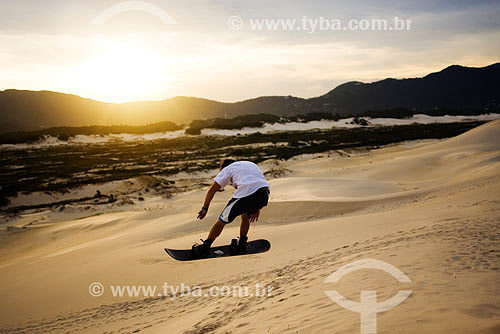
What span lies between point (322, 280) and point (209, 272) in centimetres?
232

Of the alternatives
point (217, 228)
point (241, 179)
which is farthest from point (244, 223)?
point (241, 179)

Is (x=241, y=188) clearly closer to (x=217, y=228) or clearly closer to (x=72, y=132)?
(x=217, y=228)

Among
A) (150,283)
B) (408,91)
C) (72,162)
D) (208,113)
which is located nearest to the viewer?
(150,283)

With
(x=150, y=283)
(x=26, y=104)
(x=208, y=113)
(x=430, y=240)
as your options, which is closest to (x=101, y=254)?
(x=150, y=283)

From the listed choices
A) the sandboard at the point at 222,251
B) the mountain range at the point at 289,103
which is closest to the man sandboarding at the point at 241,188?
the sandboard at the point at 222,251

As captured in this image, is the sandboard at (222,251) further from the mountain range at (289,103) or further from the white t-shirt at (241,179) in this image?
the mountain range at (289,103)

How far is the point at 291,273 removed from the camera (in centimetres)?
526

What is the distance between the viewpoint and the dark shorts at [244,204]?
18.6 feet

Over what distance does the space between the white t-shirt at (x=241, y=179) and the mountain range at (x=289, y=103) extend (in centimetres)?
13356

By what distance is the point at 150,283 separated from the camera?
5.98 metres

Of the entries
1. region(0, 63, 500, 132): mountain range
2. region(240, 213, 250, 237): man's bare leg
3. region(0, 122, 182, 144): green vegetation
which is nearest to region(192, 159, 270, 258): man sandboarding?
region(240, 213, 250, 237): man's bare leg

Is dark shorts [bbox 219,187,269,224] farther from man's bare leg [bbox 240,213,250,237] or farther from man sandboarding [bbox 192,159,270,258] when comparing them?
man's bare leg [bbox 240,213,250,237]

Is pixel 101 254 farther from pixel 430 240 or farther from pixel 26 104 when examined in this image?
pixel 26 104

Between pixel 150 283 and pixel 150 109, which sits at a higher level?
pixel 150 109
